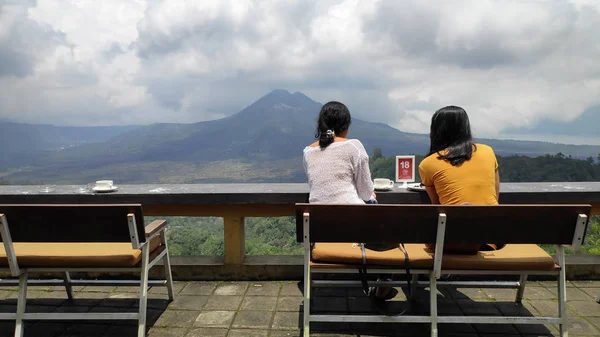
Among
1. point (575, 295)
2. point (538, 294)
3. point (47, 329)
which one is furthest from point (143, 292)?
point (575, 295)

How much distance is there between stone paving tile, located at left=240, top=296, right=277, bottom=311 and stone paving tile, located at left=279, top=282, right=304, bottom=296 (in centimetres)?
14

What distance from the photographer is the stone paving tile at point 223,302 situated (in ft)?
11.2

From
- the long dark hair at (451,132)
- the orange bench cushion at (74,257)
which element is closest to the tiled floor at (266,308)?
the orange bench cushion at (74,257)

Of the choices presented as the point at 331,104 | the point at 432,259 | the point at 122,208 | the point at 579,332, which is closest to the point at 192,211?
the point at 122,208

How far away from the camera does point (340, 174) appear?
10.2 ft

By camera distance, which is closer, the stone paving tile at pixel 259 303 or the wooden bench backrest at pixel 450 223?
the wooden bench backrest at pixel 450 223

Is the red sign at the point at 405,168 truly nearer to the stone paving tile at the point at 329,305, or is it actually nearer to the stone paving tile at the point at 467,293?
the stone paving tile at the point at 467,293

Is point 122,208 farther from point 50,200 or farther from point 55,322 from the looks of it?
point 50,200

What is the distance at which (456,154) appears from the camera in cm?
286

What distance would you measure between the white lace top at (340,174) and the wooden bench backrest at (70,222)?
124 centimetres

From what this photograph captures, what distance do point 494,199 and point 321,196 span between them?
1163 millimetres

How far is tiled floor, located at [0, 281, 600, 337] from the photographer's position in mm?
3023

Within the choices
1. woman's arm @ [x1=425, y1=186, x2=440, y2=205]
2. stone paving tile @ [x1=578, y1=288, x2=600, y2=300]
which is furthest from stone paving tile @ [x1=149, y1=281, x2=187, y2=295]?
stone paving tile @ [x1=578, y1=288, x2=600, y2=300]

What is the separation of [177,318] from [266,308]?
0.68 metres
